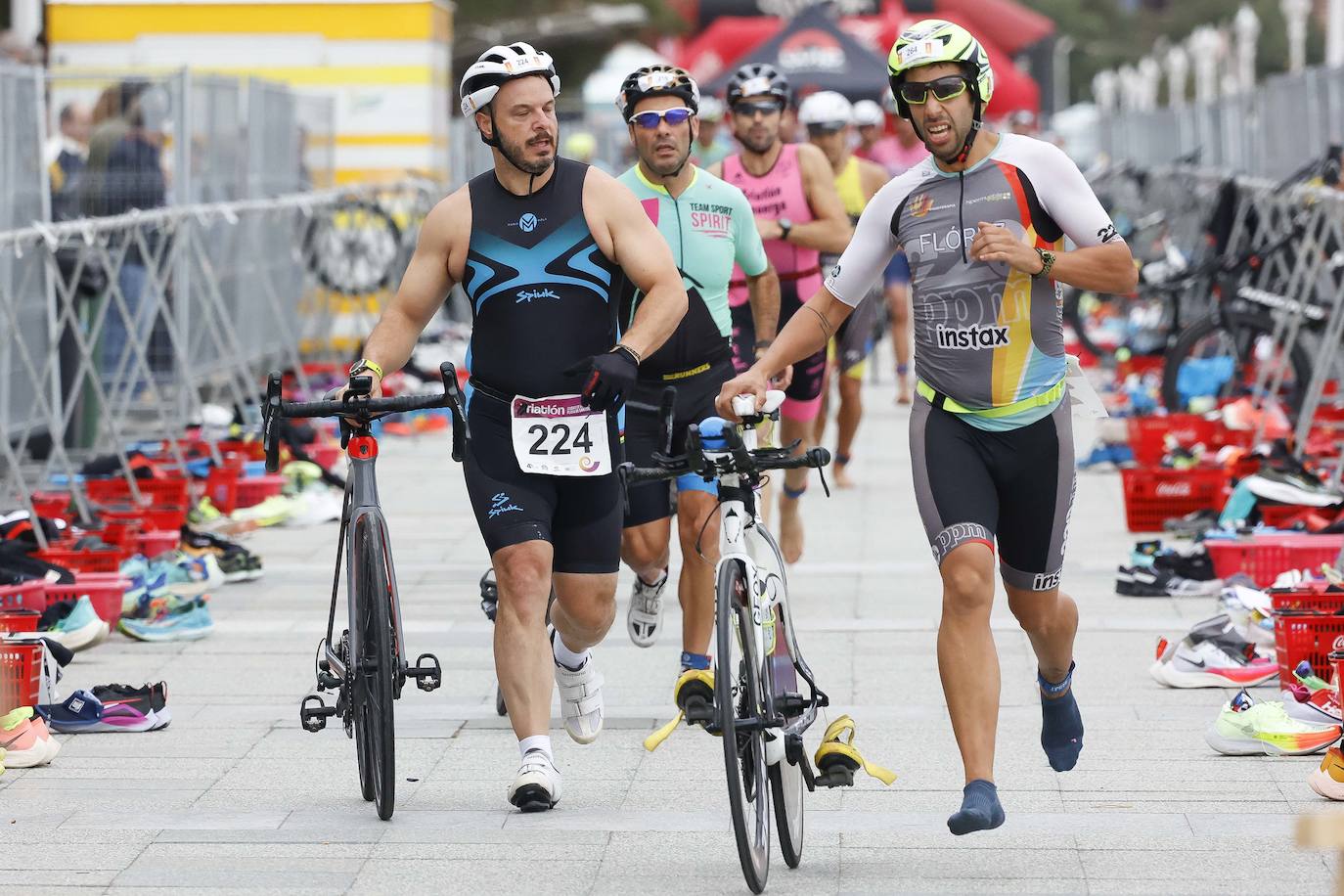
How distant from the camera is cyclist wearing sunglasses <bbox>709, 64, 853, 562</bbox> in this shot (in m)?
9.59

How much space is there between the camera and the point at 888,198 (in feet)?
20.0

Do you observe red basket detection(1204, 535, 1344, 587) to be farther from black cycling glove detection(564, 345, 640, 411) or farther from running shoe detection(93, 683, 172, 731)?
running shoe detection(93, 683, 172, 731)

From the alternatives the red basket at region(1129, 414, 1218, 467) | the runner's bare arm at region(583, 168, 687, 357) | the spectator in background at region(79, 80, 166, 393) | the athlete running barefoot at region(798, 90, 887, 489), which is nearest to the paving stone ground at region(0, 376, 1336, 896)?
the runner's bare arm at region(583, 168, 687, 357)

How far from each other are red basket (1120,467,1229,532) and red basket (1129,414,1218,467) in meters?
1.64

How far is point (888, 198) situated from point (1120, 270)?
2.07 feet

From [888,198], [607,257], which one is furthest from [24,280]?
[888,198]

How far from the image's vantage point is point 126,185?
14.2 meters

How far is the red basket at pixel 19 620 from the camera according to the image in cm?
797

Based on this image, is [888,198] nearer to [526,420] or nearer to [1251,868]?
[526,420]

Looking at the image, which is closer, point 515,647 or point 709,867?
point 709,867

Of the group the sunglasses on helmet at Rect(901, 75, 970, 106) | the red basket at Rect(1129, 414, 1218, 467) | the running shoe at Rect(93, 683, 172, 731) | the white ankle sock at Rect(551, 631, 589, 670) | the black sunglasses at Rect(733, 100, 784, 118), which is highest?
the black sunglasses at Rect(733, 100, 784, 118)

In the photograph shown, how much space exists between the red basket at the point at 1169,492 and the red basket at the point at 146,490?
15.2 feet

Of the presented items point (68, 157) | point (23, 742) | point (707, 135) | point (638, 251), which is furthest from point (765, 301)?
point (707, 135)

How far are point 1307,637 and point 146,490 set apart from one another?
623 centimetres
